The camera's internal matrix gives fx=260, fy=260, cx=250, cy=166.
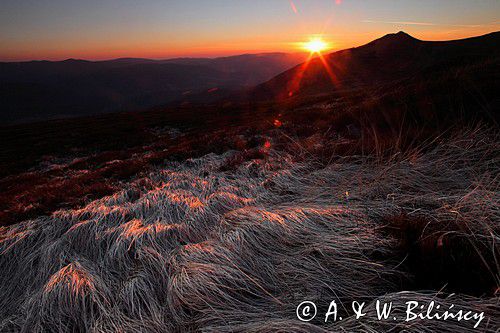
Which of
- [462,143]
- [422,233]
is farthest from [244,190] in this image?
[462,143]

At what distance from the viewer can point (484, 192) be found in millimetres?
2879

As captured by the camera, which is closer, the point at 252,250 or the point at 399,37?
the point at 252,250

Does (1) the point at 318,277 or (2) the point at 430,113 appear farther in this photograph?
(2) the point at 430,113

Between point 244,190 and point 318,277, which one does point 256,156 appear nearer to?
point 244,190

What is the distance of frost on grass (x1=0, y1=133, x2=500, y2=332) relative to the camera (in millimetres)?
2186

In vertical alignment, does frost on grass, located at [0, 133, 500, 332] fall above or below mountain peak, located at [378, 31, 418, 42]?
below

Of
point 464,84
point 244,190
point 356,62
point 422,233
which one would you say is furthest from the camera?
point 356,62

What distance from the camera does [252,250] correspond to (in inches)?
117

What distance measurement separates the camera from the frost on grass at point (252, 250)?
2.19 meters

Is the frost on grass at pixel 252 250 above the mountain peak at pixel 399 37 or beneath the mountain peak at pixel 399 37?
beneath

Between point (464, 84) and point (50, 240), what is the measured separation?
10.7 m

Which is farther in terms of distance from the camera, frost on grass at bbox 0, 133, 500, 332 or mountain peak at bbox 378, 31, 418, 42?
mountain peak at bbox 378, 31, 418, 42

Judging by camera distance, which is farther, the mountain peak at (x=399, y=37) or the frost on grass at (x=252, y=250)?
the mountain peak at (x=399, y=37)

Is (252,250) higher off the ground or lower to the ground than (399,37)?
lower
